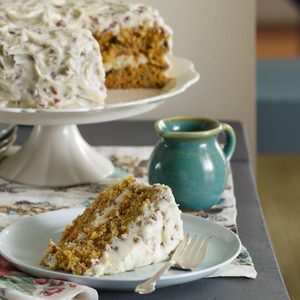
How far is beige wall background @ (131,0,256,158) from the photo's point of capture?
2.37 metres

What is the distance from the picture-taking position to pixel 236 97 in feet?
8.00

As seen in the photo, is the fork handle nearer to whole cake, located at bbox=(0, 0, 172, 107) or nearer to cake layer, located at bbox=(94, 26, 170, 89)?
whole cake, located at bbox=(0, 0, 172, 107)

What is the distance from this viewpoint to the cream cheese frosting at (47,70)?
1.67 meters

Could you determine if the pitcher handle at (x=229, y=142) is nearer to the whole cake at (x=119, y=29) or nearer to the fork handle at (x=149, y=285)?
the whole cake at (x=119, y=29)

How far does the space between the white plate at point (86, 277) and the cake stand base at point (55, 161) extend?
1.06ft

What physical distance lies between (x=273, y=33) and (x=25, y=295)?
18.0ft

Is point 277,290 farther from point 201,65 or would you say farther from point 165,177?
point 201,65

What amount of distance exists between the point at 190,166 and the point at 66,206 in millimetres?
237

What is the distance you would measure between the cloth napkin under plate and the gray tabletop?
0.05 feet

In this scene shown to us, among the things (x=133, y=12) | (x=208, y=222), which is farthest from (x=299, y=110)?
(x=208, y=222)

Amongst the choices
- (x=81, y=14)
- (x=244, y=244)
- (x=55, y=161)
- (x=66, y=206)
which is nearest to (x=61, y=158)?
(x=55, y=161)

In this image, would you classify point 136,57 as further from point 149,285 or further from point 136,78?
point 149,285

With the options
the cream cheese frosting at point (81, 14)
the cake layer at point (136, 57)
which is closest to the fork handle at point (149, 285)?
the cream cheese frosting at point (81, 14)

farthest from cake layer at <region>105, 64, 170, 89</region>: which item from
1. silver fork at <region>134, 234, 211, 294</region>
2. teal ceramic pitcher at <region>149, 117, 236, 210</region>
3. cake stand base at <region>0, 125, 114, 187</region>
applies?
silver fork at <region>134, 234, 211, 294</region>
